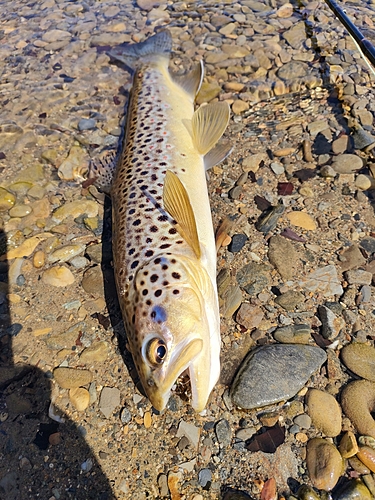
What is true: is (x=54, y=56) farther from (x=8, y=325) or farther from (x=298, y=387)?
(x=298, y=387)

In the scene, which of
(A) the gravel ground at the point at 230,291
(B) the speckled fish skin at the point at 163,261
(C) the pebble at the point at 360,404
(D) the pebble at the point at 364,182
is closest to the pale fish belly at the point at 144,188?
(B) the speckled fish skin at the point at 163,261

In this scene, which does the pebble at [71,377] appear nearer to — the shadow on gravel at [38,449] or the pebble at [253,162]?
the shadow on gravel at [38,449]

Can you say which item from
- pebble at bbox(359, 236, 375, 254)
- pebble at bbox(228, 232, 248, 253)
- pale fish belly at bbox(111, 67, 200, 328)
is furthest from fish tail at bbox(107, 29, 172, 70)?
pebble at bbox(359, 236, 375, 254)

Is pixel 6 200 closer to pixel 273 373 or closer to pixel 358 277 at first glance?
pixel 273 373

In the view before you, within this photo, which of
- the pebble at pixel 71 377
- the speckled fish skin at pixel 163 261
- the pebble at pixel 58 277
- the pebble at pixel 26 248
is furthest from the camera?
the pebble at pixel 26 248

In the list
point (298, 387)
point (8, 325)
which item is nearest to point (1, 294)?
point (8, 325)

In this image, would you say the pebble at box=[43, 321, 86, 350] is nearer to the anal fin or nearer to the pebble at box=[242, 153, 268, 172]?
the anal fin

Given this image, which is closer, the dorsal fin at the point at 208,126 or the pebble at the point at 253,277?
the pebble at the point at 253,277
